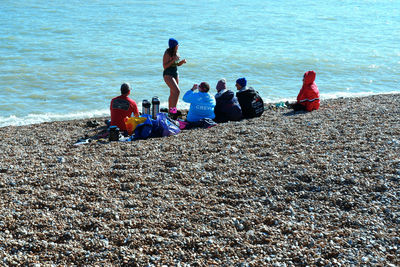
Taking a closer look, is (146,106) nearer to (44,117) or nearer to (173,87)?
(173,87)

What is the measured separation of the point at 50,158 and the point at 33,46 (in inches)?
617

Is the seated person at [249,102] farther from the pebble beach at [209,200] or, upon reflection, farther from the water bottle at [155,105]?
the water bottle at [155,105]

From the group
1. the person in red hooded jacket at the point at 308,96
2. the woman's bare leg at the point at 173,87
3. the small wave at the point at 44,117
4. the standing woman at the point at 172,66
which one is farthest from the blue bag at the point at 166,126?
the small wave at the point at 44,117

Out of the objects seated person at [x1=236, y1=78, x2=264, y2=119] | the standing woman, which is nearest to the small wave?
the standing woman

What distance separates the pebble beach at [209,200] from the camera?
4.01 metres

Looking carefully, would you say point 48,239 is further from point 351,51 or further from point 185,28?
point 185,28

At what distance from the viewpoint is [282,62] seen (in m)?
19.8

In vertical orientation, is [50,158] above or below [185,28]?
below

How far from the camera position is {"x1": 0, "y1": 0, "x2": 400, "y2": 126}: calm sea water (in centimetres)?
1447

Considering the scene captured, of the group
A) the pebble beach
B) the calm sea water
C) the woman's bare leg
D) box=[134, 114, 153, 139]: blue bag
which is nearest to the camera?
the pebble beach

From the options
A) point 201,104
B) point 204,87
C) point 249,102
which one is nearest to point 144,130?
point 201,104

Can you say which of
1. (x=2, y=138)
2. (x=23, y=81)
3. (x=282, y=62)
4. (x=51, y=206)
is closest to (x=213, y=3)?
(x=282, y=62)

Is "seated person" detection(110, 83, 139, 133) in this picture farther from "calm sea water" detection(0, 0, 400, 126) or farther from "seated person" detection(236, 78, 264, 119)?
"calm sea water" detection(0, 0, 400, 126)

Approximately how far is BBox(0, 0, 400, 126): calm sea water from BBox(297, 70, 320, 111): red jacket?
4.21 metres
